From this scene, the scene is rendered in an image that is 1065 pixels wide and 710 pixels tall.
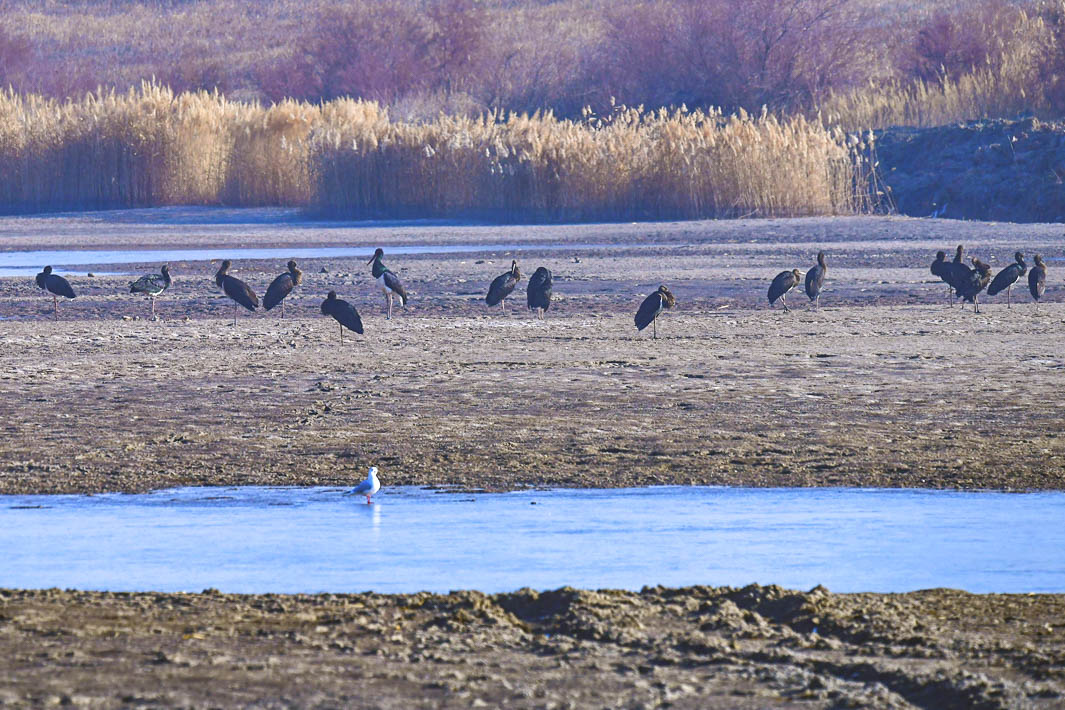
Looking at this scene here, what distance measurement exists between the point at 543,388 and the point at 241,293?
5.53 metres

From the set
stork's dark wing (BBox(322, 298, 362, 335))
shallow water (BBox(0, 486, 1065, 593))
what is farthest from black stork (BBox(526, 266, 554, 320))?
shallow water (BBox(0, 486, 1065, 593))

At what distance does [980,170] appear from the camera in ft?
108

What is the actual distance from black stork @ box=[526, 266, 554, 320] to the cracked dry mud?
17 centimetres

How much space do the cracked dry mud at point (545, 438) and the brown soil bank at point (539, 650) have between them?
0.01 metres

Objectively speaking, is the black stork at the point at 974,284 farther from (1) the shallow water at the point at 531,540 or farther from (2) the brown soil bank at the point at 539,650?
(2) the brown soil bank at the point at 539,650

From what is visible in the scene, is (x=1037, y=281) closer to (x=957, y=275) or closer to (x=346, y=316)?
(x=957, y=275)

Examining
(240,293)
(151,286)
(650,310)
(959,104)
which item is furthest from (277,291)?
(959,104)

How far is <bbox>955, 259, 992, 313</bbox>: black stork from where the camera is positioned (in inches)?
664

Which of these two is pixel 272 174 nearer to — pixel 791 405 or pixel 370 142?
pixel 370 142

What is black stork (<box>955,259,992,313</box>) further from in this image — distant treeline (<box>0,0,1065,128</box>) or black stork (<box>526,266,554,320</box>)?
distant treeline (<box>0,0,1065,128</box>)

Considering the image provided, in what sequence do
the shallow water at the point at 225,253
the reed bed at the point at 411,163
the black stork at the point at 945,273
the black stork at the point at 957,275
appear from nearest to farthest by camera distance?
the black stork at the point at 957,275, the black stork at the point at 945,273, the shallow water at the point at 225,253, the reed bed at the point at 411,163

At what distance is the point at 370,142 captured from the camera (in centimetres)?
3062

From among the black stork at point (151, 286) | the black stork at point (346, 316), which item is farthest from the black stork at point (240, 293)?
the black stork at point (346, 316)

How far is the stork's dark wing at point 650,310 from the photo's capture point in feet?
48.9
